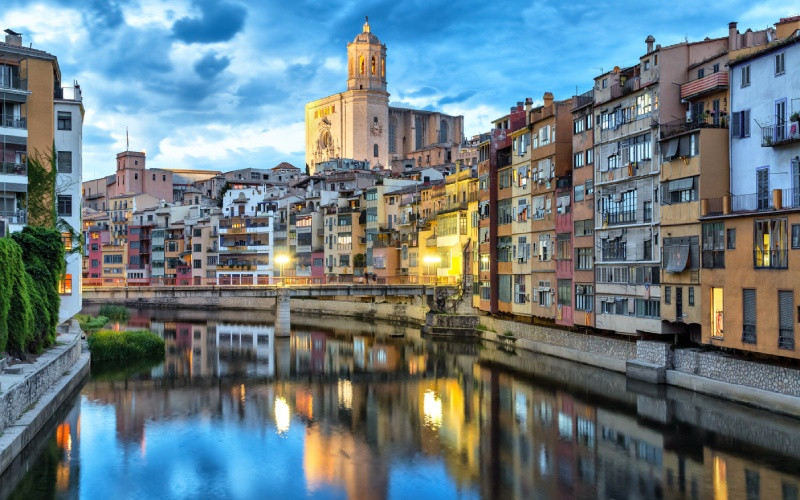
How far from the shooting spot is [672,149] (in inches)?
1414

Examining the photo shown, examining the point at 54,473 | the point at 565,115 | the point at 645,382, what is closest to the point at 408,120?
the point at 565,115

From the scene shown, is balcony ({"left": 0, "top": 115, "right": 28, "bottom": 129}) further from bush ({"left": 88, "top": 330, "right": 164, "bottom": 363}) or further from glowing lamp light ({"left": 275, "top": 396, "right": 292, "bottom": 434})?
glowing lamp light ({"left": 275, "top": 396, "right": 292, "bottom": 434})

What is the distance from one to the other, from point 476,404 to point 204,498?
15.2 m

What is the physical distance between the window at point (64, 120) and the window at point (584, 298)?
29458mm

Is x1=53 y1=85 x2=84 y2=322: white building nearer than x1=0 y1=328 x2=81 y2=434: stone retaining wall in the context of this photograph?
No

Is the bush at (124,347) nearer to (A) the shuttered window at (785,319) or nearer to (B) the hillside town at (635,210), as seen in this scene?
(B) the hillside town at (635,210)

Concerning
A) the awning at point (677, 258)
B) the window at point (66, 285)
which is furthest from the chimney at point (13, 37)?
the awning at point (677, 258)

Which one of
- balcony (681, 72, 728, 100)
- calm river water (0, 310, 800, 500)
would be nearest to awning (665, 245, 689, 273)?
calm river water (0, 310, 800, 500)

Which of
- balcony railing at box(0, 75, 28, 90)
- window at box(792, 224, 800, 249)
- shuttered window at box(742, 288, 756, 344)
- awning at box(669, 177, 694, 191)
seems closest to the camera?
window at box(792, 224, 800, 249)

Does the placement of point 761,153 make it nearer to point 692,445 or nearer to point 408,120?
point 692,445

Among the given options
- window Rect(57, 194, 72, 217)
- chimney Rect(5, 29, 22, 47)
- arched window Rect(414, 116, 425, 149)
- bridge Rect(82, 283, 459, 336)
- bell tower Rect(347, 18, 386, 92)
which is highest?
bell tower Rect(347, 18, 386, 92)

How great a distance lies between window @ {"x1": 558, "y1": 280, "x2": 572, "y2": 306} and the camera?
4534cm

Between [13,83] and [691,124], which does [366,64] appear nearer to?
[13,83]

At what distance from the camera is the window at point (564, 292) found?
4534cm
